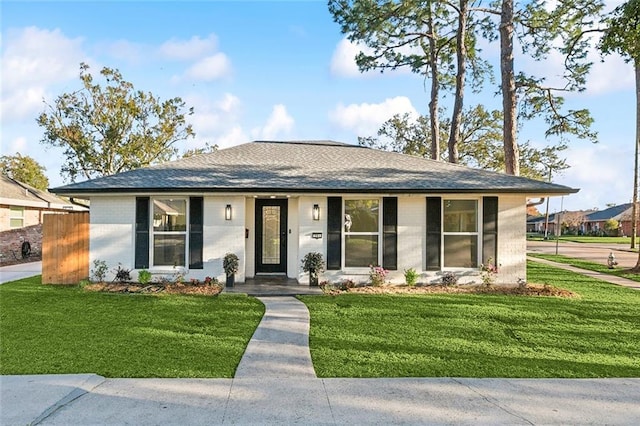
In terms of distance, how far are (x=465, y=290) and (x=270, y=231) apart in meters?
5.40

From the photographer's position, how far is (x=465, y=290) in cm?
920

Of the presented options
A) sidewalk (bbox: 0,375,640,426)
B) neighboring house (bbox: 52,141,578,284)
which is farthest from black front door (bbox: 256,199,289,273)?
sidewalk (bbox: 0,375,640,426)

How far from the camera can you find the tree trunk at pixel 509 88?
12922mm

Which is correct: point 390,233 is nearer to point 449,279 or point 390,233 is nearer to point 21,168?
point 449,279

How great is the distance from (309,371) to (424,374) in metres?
1.31

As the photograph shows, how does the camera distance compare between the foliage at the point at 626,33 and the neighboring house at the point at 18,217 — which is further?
the neighboring house at the point at 18,217

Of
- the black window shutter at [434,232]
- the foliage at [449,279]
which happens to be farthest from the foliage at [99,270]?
the foliage at [449,279]

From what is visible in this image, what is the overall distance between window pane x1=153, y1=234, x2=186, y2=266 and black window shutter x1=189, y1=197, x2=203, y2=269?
11.5 inches

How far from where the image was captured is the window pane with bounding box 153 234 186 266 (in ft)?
31.7

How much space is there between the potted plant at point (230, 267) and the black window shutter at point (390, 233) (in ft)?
12.5

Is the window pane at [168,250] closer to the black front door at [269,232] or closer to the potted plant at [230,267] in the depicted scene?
the potted plant at [230,267]

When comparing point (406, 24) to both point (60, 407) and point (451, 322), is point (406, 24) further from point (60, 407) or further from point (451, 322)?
point (60, 407)

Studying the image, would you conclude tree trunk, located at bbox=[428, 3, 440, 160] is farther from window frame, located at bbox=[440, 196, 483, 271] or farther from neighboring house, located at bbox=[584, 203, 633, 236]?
neighboring house, located at bbox=[584, 203, 633, 236]

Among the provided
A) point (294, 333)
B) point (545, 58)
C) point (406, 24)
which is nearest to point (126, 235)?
point (294, 333)
